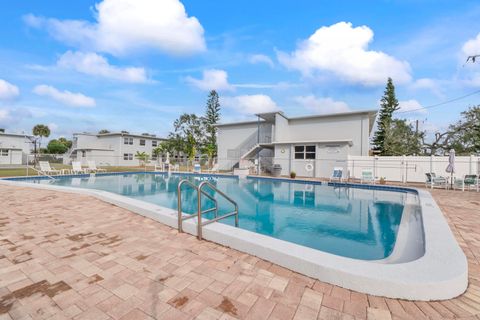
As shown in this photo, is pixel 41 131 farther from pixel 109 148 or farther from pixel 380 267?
pixel 380 267

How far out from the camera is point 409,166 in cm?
1458

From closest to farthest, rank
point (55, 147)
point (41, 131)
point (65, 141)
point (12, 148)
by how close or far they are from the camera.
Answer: point (12, 148) < point (41, 131) < point (55, 147) < point (65, 141)

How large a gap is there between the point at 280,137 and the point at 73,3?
15.1 metres

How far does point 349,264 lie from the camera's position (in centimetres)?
237

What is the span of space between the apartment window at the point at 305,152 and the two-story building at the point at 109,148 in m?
24.2

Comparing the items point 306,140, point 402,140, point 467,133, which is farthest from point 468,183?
point 467,133

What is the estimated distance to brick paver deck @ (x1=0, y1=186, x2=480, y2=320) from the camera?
1.87m

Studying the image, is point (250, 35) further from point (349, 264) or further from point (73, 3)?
point (349, 264)

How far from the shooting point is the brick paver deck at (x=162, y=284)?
6.13 feet

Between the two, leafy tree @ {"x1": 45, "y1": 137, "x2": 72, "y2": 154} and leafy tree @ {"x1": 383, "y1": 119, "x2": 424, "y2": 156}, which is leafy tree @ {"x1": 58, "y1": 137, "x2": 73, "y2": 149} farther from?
leafy tree @ {"x1": 383, "y1": 119, "x2": 424, "y2": 156}

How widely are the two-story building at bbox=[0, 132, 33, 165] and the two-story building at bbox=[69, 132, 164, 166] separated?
18.8 ft

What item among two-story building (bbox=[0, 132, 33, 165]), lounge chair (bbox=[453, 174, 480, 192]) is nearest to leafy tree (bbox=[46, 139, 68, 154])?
two-story building (bbox=[0, 132, 33, 165])

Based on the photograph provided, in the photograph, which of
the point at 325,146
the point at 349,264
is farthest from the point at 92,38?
the point at 325,146

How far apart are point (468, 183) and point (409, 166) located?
11.7 feet
